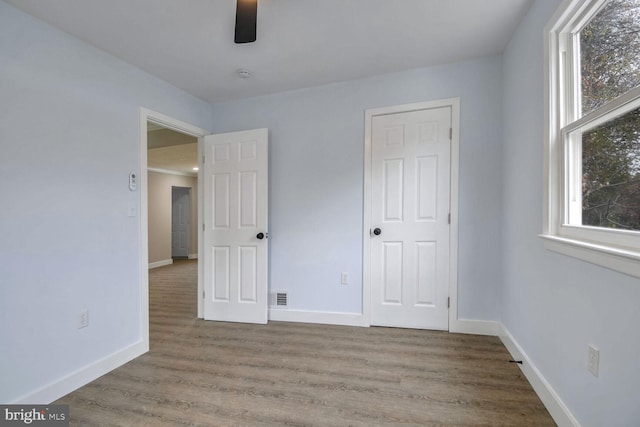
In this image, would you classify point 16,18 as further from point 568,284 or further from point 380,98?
point 568,284

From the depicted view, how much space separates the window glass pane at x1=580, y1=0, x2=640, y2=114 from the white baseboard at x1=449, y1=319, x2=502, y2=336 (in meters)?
1.92

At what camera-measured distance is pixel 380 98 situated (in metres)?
2.81

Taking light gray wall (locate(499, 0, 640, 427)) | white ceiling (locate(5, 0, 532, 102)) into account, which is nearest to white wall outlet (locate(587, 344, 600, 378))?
light gray wall (locate(499, 0, 640, 427))

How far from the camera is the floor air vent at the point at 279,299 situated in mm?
3115

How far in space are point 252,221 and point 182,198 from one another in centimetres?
585

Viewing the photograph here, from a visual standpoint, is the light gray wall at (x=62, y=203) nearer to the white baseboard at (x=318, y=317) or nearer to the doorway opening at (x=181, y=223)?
the white baseboard at (x=318, y=317)

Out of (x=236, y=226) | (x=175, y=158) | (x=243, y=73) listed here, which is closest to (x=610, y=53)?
(x=243, y=73)

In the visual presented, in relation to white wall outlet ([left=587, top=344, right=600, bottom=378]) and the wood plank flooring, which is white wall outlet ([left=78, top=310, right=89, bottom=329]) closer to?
the wood plank flooring

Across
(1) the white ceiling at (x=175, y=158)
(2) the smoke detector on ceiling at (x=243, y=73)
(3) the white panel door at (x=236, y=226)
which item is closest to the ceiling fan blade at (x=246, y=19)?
(2) the smoke detector on ceiling at (x=243, y=73)

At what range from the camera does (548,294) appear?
164 centimetres

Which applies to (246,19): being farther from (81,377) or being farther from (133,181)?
(81,377)

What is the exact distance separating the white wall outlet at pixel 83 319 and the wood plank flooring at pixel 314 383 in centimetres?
42

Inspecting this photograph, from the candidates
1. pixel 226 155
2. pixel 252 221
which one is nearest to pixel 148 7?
pixel 226 155

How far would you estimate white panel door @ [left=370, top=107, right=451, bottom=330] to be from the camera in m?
2.67
